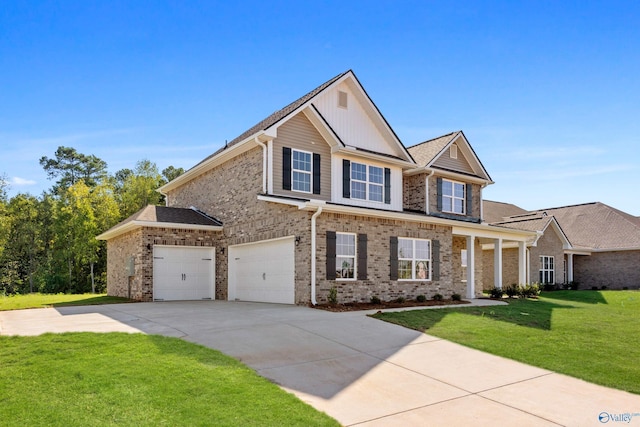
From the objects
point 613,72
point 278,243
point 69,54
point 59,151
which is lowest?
point 278,243

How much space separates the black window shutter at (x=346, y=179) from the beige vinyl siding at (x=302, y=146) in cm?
63

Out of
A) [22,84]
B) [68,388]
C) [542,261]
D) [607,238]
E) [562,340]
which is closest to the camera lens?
[68,388]

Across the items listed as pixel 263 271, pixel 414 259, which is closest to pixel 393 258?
pixel 414 259

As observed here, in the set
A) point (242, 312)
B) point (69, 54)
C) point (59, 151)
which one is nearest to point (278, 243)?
point (242, 312)

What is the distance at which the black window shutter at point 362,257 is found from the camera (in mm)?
16047

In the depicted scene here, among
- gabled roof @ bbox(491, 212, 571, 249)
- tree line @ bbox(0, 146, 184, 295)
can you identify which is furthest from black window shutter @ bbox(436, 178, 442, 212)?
tree line @ bbox(0, 146, 184, 295)

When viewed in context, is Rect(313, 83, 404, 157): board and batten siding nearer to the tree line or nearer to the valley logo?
the valley logo

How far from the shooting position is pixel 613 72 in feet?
45.3

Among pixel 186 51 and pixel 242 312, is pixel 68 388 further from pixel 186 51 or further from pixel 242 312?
pixel 186 51

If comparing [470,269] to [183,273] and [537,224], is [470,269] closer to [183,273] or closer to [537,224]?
[537,224]

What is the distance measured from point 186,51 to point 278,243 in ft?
24.5

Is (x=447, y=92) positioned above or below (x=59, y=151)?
below

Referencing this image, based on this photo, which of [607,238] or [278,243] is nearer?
[278,243]

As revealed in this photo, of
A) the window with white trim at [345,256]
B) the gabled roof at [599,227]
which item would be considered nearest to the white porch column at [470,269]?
the window with white trim at [345,256]
